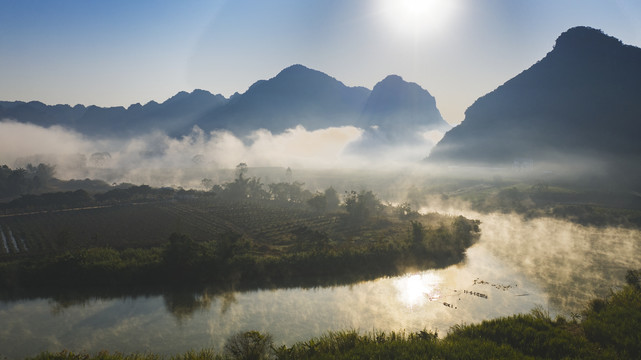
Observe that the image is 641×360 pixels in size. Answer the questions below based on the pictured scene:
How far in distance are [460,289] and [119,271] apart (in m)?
58.2

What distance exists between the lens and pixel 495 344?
32188 millimetres

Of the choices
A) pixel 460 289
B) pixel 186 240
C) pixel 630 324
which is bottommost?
pixel 460 289

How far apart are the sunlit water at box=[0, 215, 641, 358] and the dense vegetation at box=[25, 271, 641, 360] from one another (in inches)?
265

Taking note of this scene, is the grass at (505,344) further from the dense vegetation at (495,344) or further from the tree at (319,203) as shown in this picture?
the tree at (319,203)

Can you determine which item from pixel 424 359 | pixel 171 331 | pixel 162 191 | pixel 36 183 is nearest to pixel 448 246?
pixel 424 359

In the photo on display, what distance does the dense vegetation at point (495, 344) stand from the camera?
3038 cm

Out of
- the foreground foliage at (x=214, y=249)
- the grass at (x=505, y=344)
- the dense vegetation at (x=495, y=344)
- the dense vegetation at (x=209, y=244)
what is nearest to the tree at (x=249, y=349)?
the dense vegetation at (x=495, y=344)

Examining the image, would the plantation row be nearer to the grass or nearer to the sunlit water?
the sunlit water

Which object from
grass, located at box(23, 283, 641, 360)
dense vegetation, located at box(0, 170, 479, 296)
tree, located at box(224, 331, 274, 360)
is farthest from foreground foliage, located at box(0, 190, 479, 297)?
grass, located at box(23, 283, 641, 360)

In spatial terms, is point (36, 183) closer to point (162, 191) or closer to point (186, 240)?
point (162, 191)

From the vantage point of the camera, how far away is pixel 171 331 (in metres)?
43.5

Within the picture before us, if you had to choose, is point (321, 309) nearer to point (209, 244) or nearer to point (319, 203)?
point (209, 244)

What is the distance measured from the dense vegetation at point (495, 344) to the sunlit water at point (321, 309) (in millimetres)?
6743

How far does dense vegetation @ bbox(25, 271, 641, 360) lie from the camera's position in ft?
99.7
